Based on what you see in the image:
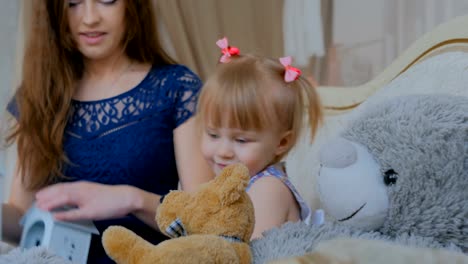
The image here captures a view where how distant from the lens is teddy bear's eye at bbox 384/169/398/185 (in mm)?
682

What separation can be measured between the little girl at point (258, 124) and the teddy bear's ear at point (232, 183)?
1.34 ft

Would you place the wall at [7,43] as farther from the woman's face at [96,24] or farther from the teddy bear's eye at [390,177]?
the teddy bear's eye at [390,177]

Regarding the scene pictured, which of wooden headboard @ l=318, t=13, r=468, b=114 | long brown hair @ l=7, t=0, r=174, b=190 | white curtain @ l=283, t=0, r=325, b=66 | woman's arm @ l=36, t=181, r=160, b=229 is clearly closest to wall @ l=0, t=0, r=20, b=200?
long brown hair @ l=7, t=0, r=174, b=190

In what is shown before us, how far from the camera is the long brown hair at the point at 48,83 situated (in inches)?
52.6

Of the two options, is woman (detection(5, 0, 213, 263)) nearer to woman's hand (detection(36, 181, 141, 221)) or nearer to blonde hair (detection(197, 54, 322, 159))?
woman's hand (detection(36, 181, 141, 221))

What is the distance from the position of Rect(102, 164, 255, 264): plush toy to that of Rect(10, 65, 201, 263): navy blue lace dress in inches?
27.1

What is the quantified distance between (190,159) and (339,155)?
27.7 inches

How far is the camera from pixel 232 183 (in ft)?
2.02

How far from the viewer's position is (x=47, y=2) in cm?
134

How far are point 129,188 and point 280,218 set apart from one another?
34cm

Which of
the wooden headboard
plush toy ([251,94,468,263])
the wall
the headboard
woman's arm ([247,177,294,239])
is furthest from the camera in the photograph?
the wall

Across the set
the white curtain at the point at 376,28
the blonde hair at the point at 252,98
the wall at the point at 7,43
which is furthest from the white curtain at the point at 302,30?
the blonde hair at the point at 252,98

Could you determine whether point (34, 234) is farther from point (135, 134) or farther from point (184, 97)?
point (184, 97)

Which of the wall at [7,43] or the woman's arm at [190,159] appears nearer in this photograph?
the woman's arm at [190,159]
